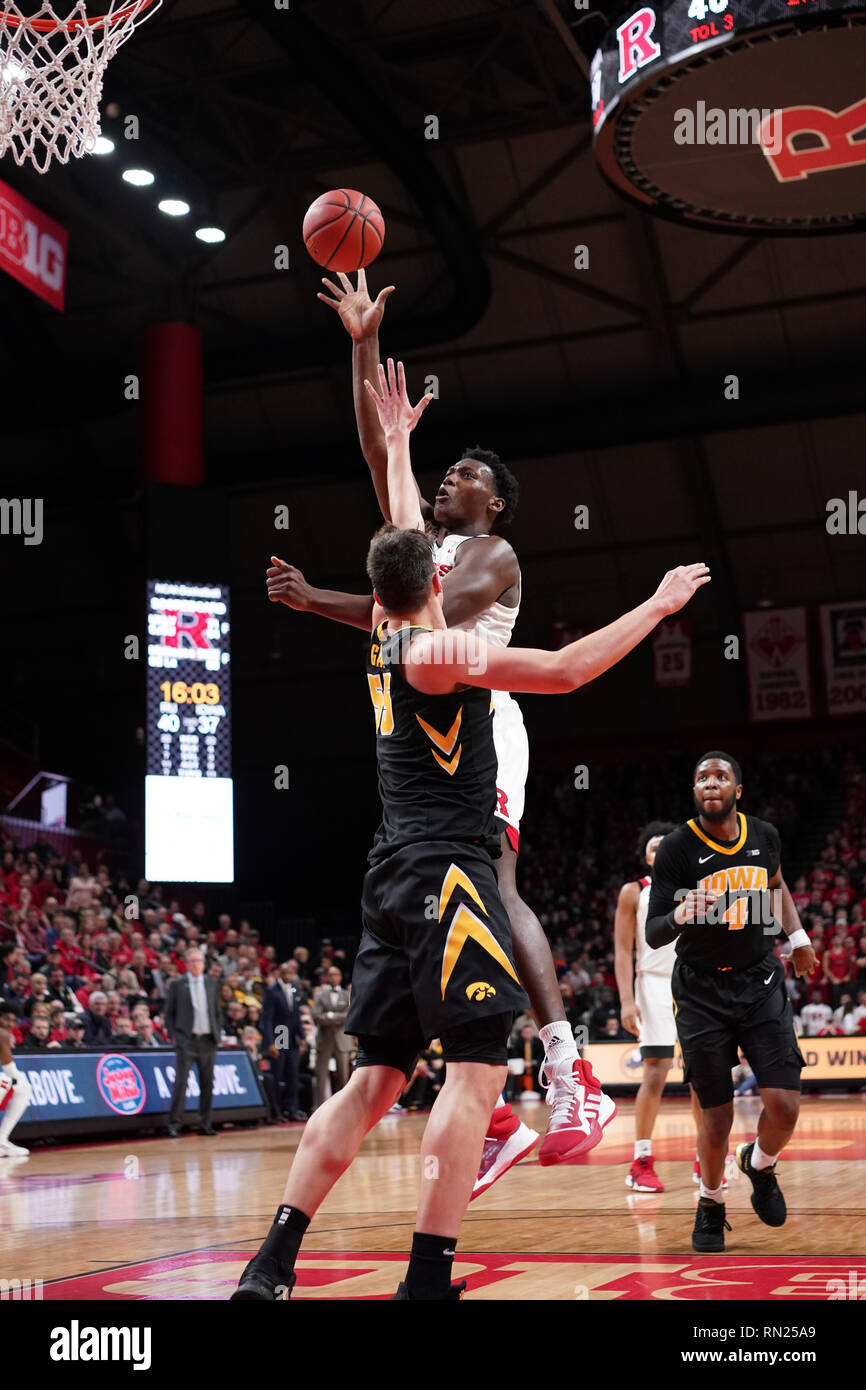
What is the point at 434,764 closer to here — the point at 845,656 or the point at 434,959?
the point at 434,959

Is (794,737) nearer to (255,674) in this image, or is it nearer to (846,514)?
(846,514)

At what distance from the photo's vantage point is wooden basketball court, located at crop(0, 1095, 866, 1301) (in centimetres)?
448

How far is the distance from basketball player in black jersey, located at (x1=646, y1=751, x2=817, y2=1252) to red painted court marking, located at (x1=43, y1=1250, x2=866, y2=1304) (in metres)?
0.68

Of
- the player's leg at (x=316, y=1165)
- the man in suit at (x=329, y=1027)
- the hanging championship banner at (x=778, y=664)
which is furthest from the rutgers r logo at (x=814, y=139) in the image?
the hanging championship banner at (x=778, y=664)

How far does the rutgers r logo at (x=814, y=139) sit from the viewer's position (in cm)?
1080

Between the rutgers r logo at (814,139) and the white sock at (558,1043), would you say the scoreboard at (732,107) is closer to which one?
the rutgers r logo at (814,139)

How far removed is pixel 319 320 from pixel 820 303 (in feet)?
26.2

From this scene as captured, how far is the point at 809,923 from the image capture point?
829 inches

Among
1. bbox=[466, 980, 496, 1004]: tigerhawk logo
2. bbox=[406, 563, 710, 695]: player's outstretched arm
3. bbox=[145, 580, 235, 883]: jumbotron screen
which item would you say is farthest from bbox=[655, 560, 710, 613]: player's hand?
bbox=[145, 580, 235, 883]: jumbotron screen

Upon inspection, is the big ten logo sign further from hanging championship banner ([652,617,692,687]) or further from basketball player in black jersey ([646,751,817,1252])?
hanging championship banner ([652,617,692,687])

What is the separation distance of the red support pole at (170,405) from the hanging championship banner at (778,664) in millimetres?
10927

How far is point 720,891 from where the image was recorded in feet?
18.9

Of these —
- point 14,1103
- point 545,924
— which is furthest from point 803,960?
point 545,924

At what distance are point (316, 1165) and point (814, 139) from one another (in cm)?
970
